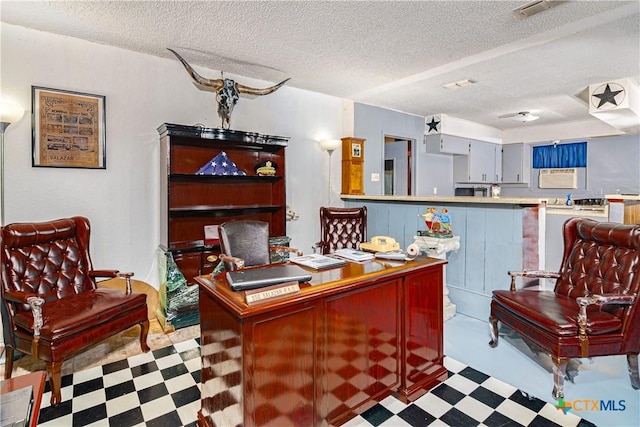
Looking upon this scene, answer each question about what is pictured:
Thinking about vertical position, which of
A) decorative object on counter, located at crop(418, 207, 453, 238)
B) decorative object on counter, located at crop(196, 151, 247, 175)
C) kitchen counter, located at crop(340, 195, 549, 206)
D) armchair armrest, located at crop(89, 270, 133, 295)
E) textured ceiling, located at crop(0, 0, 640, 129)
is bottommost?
armchair armrest, located at crop(89, 270, 133, 295)

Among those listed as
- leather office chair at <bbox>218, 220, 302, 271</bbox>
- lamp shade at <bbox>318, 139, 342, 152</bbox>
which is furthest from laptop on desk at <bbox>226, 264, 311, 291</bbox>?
lamp shade at <bbox>318, 139, 342, 152</bbox>

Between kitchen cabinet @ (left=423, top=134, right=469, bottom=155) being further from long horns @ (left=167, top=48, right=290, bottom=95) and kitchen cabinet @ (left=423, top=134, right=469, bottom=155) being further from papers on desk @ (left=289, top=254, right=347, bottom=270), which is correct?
papers on desk @ (left=289, top=254, right=347, bottom=270)

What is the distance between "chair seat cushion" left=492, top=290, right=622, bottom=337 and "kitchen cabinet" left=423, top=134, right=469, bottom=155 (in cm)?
379

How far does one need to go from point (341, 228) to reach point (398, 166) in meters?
2.46

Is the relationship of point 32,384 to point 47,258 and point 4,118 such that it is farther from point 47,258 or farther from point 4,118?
point 4,118

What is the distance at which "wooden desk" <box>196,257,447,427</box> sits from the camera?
1.46 m

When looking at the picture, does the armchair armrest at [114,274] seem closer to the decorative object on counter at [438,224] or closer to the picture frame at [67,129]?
the picture frame at [67,129]

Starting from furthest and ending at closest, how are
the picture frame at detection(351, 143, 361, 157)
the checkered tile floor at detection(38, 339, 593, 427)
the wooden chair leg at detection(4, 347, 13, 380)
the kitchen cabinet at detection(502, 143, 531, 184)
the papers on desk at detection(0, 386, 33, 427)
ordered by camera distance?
the kitchen cabinet at detection(502, 143, 531, 184), the picture frame at detection(351, 143, 361, 157), the wooden chair leg at detection(4, 347, 13, 380), the checkered tile floor at detection(38, 339, 593, 427), the papers on desk at detection(0, 386, 33, 427)

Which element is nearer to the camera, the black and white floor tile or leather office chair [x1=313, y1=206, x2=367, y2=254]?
the black and white floor tile

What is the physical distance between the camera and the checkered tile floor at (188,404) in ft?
6.12

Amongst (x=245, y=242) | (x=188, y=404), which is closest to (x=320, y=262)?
(x=245, y=242)

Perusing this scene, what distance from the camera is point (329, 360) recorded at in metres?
1.69

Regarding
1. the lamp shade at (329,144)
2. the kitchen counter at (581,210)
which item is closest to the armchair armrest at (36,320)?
the lamp shade at (329,144)

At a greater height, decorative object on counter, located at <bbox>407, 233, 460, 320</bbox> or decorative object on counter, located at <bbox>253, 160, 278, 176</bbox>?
decorative object on counter, located at <bbox>253, 160, 278, 176</bbox>
